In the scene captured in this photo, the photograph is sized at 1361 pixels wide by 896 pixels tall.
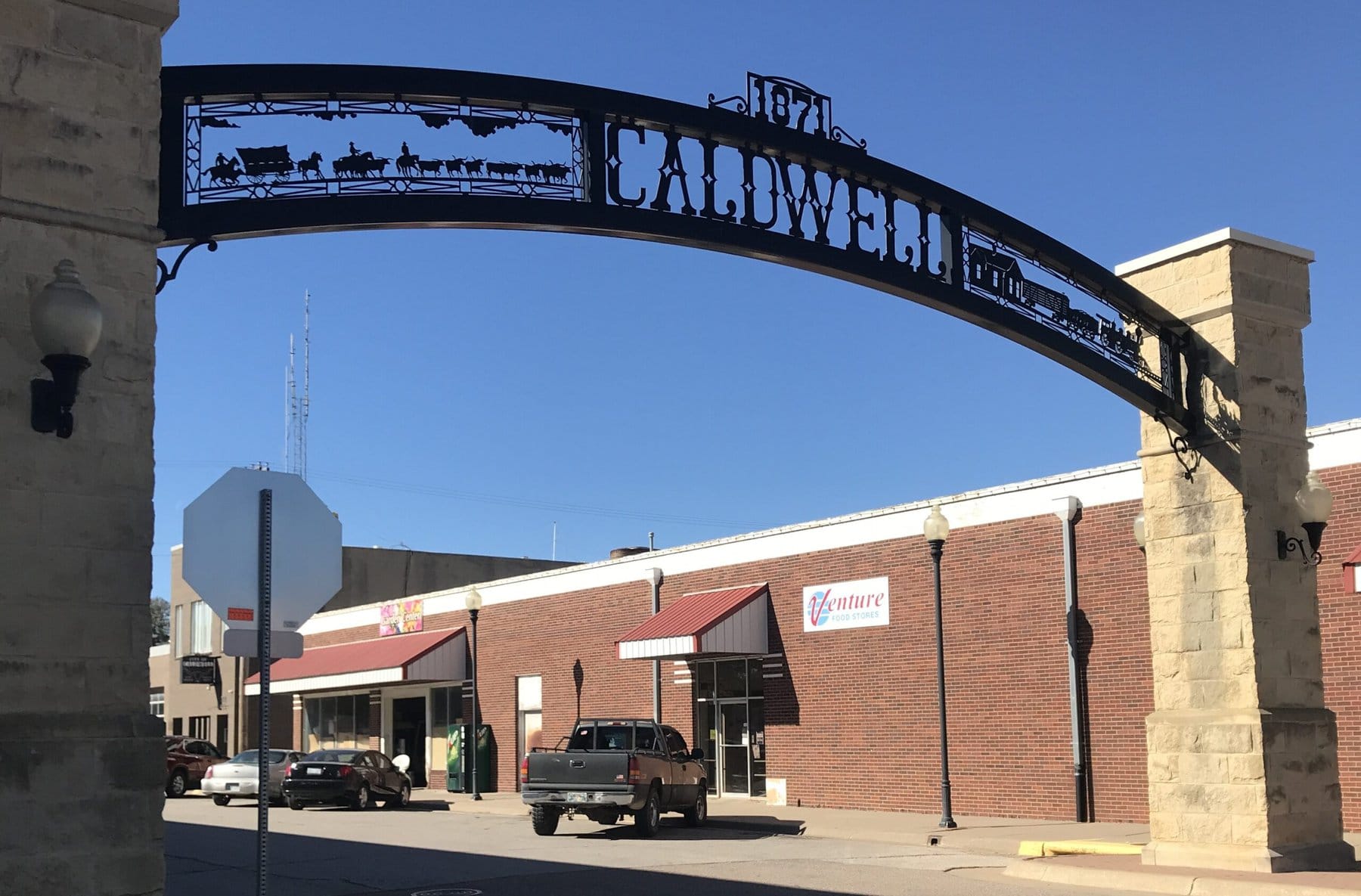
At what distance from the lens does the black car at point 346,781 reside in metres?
29.4

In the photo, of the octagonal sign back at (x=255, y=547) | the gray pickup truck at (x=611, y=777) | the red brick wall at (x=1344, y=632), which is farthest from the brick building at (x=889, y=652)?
the octagonal sign back at (x=255, y=547)

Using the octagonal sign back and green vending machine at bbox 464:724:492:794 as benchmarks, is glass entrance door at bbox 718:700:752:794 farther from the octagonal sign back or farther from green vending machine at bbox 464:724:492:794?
the octagonal sign back

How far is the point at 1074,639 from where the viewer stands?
21.6 meters

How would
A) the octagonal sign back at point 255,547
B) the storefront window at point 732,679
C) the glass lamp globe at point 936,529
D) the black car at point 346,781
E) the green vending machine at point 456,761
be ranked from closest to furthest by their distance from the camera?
the octagonal sign back at point 255,547 < the glass lamp globe at point 936,529 < the storefront window at point 732,679 < the black car at point 346,781 < the green vending machine at point 456,761

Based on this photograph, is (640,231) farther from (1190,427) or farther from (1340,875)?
(1340,875)

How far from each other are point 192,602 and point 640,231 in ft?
147

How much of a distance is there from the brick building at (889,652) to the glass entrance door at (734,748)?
48mm

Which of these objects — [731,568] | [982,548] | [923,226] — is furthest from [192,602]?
[923,226]

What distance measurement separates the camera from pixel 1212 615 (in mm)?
13883

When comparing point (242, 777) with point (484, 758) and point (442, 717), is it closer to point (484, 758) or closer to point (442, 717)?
point (484, 758)

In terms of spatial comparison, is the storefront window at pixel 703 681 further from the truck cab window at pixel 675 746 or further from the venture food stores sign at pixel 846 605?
the truck cab window at pixel 675 746

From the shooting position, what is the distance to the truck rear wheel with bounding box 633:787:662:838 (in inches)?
848

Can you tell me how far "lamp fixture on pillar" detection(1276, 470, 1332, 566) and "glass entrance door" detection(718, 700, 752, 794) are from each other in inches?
617

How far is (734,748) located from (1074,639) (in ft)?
30.7
